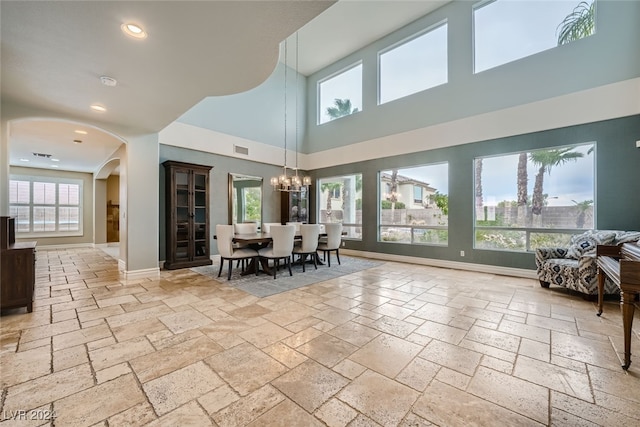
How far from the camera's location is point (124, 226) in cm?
465

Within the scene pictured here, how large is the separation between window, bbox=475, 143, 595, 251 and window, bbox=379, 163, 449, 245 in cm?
70

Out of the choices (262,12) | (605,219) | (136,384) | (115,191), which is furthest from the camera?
(115,191)

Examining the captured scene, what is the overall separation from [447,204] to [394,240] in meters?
1.53

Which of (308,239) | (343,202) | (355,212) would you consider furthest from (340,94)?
(308,239)

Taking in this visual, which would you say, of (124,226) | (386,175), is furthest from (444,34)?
(124,226)

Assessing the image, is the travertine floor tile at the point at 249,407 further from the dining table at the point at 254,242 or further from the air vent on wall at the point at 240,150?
the air vent on wall at the point at 240,150

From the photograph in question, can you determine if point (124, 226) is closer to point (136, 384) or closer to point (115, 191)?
point (136, 384)

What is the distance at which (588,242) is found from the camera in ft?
12.2

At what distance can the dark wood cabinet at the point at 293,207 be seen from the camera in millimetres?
7709

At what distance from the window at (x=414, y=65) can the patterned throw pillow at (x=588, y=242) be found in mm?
3989

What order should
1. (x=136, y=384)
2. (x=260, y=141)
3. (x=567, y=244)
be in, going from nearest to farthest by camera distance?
(x=136, y=384), (x=567, y=244), (x=260, y=141)

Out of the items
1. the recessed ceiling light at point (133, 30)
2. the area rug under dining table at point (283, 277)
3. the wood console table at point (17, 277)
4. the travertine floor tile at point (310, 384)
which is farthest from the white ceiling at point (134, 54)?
the area rug under dining table at point (283, 277)

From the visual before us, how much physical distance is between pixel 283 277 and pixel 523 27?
6589 millimetres

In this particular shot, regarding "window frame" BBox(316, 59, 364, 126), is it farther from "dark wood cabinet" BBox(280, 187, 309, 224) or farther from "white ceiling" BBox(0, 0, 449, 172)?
"white ceiling" BBox(0, 0, 449, 172)
